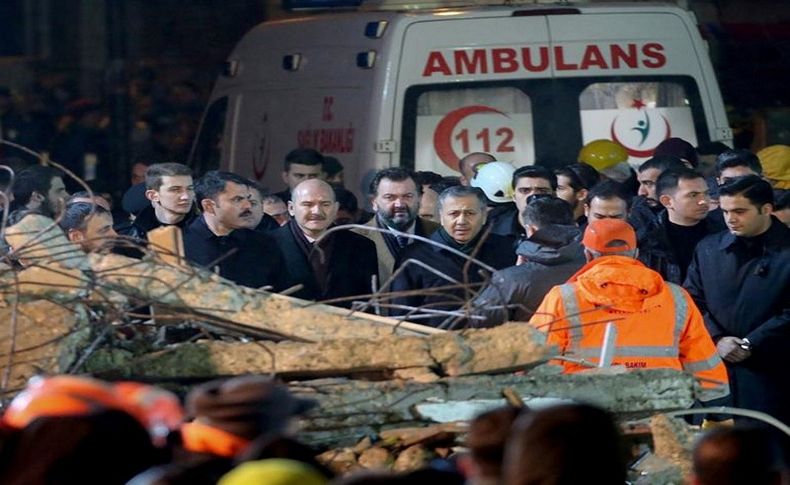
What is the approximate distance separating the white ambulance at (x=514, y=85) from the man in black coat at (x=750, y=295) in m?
2.90

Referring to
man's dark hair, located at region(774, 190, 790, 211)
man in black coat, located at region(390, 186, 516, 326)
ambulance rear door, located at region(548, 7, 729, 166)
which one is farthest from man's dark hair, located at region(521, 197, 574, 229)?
ambulance rear door, located at region(548, 7, 729, 166)

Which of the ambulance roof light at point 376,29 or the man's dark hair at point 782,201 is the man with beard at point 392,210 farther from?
the ambulance roof light at point 376,29

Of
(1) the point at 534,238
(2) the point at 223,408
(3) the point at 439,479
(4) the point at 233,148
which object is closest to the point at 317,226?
(1) the point at 534,238

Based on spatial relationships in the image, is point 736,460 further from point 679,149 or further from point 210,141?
point 210,141

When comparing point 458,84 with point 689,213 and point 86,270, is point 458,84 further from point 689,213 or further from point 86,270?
point 86,270

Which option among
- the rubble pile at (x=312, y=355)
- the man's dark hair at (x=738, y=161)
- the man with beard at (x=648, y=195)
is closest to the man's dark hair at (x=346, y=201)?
the man with beard at (x=648, y=195)

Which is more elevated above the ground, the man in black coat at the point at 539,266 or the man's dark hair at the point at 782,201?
the man's dark hair at the point at 782,201

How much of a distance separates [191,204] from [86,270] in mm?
3975

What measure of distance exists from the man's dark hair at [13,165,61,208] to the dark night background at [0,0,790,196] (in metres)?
7.64

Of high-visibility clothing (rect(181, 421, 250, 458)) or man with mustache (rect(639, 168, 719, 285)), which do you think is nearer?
high-visibility clothing (rect(181, 421, 250, 458))

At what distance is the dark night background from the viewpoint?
765 inches

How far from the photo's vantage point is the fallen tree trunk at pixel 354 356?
5.76 metres

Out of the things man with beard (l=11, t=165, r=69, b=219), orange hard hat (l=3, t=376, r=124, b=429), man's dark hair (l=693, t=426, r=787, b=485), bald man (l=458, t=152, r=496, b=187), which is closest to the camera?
man's dark hair (l=693, t=426, r=787, b=485)

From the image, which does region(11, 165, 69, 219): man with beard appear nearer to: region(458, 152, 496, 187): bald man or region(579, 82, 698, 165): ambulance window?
region(458, 152, 496, 187): bald man
